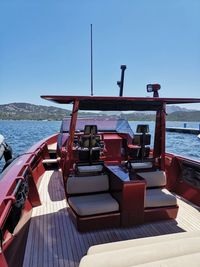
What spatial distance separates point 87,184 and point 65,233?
66cm

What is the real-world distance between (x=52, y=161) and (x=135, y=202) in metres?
3.25

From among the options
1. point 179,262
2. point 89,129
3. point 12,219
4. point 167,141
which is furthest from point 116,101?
point 167,141

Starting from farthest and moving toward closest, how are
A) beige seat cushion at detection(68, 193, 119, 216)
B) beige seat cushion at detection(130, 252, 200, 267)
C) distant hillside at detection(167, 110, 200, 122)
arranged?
distant hillside at detection(167, 110, 200, 122), beige seat cushion at detection(68, 193, 119, 216), beige seat cushion at detection(130, 252, 200, 267)

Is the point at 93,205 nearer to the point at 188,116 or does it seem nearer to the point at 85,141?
the point at 85,141

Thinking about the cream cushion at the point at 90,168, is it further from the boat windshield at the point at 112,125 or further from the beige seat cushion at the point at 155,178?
the boat windshield at the point at 112,125

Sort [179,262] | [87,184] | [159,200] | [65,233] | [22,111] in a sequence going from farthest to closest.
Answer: [22,111] < [87,184] < [159,200] < [65,233] < [179,262]

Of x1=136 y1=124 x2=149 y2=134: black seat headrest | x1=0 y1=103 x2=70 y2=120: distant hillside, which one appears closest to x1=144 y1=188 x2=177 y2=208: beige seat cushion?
x1=136 y1=124 x2=149 y2=134: black seat headrest

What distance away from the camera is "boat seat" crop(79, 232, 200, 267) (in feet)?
4.63


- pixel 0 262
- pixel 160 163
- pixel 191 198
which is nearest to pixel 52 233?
pixel 0 262

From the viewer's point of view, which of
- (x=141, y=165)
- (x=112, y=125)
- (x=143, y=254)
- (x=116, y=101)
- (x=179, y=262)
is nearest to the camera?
(x=179, y=262)

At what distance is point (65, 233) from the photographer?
281 centimetres

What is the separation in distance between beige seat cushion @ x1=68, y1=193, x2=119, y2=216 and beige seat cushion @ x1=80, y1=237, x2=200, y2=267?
1253 mm

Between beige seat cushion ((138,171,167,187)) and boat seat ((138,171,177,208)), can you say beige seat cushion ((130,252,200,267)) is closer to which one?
boat seat ((138,171,177,208))

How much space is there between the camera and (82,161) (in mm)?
3707
